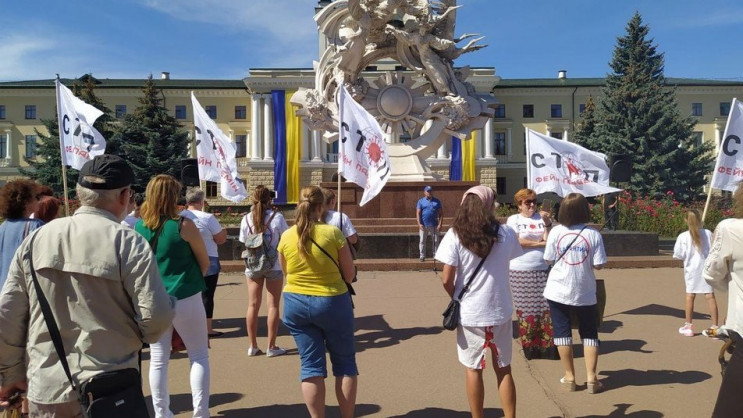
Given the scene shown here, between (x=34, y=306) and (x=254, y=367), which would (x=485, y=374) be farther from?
(x=34, y=306)

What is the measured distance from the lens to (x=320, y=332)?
12.9ft

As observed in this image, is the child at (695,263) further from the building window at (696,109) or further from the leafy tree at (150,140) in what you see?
the building window at (696,109)

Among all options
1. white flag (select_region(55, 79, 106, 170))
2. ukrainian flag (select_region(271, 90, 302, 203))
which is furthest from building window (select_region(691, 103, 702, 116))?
white flag (select_region(55, 79, 106, 170))

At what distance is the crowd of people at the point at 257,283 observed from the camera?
92.6 inches

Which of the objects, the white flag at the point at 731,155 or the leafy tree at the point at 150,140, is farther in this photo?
the leafy tree at the point at 150,140

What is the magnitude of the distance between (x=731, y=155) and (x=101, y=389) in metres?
8.17

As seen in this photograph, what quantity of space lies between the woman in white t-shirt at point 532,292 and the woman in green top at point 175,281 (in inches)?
126

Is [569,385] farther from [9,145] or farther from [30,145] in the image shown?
Result: [9,145]

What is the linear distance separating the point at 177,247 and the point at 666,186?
38517 millimetres

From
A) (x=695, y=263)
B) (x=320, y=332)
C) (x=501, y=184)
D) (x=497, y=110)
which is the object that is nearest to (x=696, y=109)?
(x=497, y=110)

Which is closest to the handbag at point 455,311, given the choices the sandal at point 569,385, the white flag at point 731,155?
the sandal at point 569,385

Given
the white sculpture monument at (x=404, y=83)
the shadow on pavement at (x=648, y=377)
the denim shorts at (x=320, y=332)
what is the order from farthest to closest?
the white sculpture monument at (x=404, y=83), the shadow on pavement at (x=648, y=377), the denim shorts at (x=320, y=332)

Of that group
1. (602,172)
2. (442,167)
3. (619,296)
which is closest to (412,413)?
(602,172)

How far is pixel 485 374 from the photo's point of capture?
5387mm
